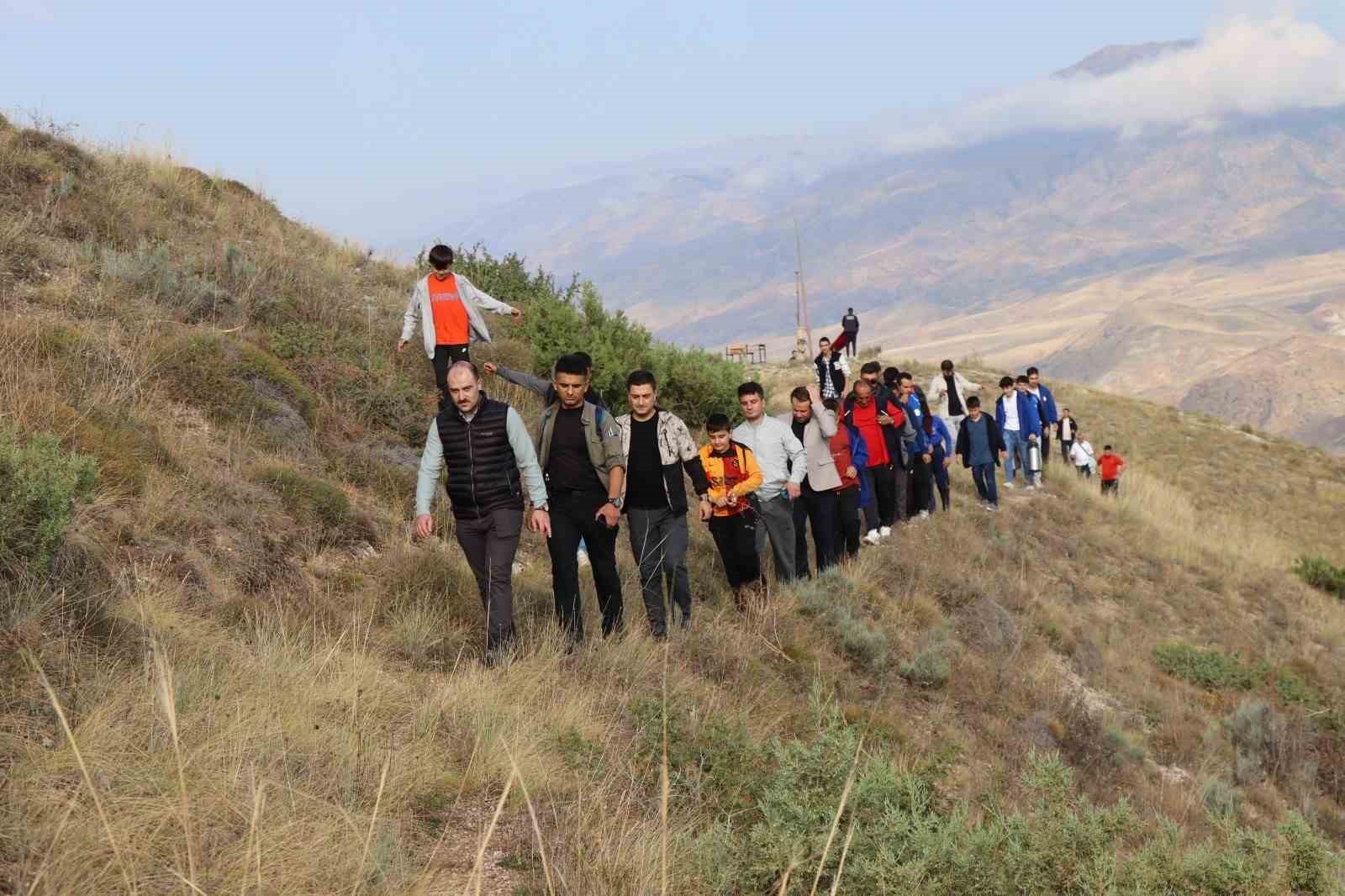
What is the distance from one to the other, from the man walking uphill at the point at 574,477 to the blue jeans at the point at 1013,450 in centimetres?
1216

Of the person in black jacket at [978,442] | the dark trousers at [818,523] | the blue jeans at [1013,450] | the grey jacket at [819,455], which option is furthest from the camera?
the blue jeans at [1013,450]

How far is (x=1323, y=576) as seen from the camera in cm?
1853

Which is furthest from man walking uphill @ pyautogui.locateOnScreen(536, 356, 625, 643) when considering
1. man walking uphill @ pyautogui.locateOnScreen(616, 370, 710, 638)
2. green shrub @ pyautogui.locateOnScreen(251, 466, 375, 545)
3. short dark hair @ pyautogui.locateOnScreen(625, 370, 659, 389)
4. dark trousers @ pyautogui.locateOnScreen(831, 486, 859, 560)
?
dark trousers @ pyautogui.locateOnScreen(831, 486, 859, 560)

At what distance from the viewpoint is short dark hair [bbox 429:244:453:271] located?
912cm

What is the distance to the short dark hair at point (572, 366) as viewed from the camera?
6.64m

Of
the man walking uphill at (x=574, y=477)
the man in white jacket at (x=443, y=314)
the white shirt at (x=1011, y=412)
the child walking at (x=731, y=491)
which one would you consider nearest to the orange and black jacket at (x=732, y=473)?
→ the child walking at (x=731, y=491)

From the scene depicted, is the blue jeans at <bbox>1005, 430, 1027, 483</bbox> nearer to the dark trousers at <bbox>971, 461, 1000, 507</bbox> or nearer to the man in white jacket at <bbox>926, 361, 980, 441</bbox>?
the man in white jacket at <bbox>926, 361, 980, 441</bbox>

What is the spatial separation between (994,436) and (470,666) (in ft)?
36.9

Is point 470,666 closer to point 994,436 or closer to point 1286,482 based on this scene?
point 994,436

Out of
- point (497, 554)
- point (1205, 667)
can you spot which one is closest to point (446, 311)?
point (497, 554)

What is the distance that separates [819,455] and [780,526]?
993mm

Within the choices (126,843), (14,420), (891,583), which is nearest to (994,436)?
(891,583)

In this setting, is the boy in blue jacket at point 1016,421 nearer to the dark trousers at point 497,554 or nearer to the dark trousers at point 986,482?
the dark trousers at point 986,482

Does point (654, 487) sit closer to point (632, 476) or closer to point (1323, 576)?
point (632, 476)
